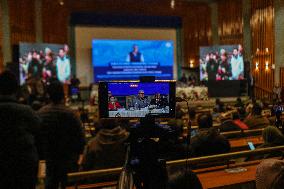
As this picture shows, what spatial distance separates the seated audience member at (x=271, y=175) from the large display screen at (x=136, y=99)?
52 cm

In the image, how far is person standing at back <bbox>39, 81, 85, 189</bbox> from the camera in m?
3.00

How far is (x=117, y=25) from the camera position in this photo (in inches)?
715

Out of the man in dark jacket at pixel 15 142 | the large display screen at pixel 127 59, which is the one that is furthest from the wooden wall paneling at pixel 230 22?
the man in dark jacket at pixel 15 142

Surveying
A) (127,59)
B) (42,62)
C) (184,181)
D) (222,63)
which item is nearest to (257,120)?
(184,181)

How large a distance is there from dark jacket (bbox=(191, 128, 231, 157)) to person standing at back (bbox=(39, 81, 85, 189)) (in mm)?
1241

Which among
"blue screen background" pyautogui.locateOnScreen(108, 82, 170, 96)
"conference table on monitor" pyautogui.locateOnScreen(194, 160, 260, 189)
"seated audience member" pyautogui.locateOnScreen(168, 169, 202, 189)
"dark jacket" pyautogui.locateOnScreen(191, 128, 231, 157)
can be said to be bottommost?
"conference table on monitor" pyautogui.locateOnScreen(194, 160, 260, 189)

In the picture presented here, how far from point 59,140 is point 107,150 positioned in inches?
19.1

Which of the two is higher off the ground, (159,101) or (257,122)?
(159,101)

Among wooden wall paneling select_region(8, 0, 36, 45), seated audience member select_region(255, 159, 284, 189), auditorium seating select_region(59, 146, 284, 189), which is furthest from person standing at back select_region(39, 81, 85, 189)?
wooden wall paneling select_region(8, 0, 36, 45)

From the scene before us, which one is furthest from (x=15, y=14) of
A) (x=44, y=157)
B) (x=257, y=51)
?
(x=44, y=157)

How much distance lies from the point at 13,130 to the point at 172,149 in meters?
1.19

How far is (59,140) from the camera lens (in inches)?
118

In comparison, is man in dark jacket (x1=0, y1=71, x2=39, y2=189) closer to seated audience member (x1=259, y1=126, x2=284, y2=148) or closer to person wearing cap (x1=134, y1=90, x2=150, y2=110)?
person wearing cap (x1=134, y1=90, x2=150, y2=110)

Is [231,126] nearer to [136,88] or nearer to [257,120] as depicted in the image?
[257,120]
